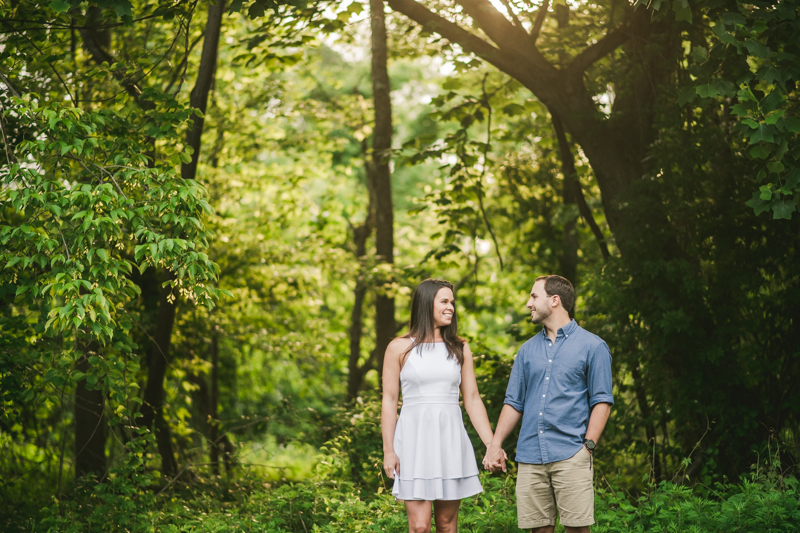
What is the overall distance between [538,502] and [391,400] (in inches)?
42.4

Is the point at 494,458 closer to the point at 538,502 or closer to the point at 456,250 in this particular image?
the point at 538,502

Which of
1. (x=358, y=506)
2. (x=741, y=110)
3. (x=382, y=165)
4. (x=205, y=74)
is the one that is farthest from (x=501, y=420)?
(x=382, y=165)

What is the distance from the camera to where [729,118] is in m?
7.32

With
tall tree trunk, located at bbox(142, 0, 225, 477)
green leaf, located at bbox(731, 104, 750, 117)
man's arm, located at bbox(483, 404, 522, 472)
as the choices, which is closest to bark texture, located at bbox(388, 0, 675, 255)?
green leaf, located at bbox(731, 104, 750, 117)

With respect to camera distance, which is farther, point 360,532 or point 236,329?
point 236,329

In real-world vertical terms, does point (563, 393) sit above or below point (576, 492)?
above

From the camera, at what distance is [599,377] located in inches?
160

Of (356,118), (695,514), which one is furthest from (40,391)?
(356,118)

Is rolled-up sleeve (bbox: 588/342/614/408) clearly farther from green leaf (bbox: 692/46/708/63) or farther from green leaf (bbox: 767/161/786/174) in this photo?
green leaf (bbox: 692/46/708/63)

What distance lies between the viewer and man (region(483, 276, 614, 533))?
3992mm

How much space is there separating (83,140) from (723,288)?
19.5 ft

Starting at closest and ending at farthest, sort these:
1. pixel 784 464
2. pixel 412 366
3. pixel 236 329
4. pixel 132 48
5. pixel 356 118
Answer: pixel 412 366 → pixel 784 464 → pixel 132 48 → pixel 236 329 → pixel 356 118

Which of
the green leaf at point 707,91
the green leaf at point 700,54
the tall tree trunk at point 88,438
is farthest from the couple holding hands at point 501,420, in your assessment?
the tall tree trunk at point 88,438

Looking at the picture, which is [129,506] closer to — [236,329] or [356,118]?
[236,329]
